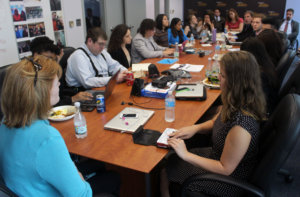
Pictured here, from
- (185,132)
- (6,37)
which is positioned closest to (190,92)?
(185,132)

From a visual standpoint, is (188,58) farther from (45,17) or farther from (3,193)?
(3,193)

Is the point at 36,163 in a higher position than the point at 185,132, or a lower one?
higher

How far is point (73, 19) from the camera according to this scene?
4.48m

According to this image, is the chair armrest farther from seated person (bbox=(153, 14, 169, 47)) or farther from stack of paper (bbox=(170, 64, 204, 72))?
seated person (bbox=(153, 14, 169, 47))

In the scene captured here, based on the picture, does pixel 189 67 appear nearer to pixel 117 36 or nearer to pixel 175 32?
pixel 117 36

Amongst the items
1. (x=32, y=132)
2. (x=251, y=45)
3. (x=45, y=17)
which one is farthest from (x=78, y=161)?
(x=45, y=17)

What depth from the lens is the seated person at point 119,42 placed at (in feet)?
10.9

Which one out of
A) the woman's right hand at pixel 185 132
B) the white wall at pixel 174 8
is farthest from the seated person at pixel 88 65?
the white wall at pixel 174 8

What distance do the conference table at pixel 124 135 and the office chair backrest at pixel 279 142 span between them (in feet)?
1.64

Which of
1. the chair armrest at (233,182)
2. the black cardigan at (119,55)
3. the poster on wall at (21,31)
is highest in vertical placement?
the poster on wall at (21,31)

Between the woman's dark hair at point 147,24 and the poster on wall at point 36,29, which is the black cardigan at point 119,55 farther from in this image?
the poster on wall at point 36,29

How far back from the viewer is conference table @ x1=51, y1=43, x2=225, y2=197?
1.36 metres

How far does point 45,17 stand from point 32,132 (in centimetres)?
342

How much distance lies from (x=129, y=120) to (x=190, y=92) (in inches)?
27.9
